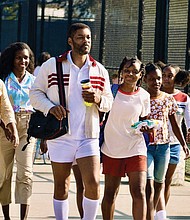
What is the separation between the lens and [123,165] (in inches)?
305

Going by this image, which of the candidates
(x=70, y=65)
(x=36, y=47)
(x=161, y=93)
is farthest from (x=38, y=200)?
(x=36, y=47)

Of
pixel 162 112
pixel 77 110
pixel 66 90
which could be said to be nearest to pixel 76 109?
pixel 77 110

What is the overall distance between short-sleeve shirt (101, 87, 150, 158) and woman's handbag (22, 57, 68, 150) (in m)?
0.62

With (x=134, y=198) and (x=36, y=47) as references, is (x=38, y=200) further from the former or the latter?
(x=36, y=47)

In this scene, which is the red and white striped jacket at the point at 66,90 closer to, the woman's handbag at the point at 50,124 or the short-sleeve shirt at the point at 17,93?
the woman's handbag at the point at 50,124

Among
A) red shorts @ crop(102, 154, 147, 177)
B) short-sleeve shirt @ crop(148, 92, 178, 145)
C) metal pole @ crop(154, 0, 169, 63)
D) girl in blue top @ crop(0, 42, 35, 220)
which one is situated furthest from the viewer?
metal pole @ crop(154, 0, 169, 63)

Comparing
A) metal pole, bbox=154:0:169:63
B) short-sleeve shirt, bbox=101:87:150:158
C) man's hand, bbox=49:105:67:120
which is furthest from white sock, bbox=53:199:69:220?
metal pole, bbox=154:0:169:63

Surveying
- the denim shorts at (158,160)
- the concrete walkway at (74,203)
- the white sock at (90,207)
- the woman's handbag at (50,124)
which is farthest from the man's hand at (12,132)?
the concrete walkway at (74,203)

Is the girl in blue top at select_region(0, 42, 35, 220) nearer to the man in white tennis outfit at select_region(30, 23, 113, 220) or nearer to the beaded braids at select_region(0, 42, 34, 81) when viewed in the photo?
the beaded braids at select_region(0, 42, 34, 81)

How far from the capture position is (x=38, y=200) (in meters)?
10.5

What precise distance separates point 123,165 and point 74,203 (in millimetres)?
2709

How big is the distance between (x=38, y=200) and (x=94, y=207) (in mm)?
3241

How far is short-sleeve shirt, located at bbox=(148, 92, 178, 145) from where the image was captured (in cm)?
824

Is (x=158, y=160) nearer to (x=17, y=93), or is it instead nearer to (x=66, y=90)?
(x=66, y=90)
